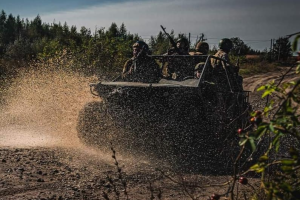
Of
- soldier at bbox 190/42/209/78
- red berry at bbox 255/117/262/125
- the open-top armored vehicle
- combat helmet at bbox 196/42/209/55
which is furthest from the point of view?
combat helmet at bbox 196/42/209/55

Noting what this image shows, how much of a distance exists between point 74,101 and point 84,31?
70.5 ft

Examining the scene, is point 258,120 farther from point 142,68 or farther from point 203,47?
point 203,47

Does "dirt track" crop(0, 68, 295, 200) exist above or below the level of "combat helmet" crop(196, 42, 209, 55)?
below

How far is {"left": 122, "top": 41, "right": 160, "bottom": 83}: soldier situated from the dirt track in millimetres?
845

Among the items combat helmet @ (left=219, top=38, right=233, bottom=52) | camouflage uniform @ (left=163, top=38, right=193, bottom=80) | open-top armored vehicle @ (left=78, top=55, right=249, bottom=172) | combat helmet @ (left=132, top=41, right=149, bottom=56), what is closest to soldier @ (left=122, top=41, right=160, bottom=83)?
combat helmet @ (left=132, top=41, right=149, bottom=56)

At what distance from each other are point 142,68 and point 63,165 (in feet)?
9.05

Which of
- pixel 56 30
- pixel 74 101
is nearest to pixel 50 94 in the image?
pixel 74 101

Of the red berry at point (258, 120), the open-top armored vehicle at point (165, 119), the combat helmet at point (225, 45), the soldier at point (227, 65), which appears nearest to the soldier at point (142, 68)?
the open-top armored vehicle at point (165, 119)

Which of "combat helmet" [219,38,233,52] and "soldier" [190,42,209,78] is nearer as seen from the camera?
"soldier" [190,42,209,78]

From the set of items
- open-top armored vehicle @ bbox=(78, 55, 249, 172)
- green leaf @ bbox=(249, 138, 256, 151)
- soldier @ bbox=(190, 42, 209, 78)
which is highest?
soldier @ bbox=(190, 42, 209, 78)

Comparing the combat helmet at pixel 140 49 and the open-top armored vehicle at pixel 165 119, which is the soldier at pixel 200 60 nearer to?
the open-top armored vehicle at pixel 165 119

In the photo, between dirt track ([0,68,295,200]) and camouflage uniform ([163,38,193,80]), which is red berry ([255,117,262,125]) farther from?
camouflage uniform ([163,38,193,80])

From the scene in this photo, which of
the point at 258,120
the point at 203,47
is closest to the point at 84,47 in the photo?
the point at 203,47

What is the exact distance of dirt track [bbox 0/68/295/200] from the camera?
4445 mm
